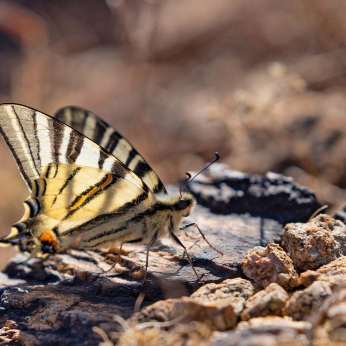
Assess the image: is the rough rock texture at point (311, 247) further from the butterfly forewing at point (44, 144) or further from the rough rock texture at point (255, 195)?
the butterfly forewing at point (44, 144)

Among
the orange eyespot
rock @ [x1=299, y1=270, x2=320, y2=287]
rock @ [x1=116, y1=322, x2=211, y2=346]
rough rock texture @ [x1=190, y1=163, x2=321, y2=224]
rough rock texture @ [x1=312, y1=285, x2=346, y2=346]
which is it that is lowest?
rock @ [x1=116, y1=322, x2=211, y2=346]

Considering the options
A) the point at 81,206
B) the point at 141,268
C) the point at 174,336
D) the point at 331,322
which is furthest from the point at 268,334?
Result: the point at 81,206

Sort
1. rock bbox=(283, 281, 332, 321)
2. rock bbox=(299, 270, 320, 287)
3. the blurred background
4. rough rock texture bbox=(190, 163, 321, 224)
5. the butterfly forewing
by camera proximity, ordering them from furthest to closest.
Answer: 1. the blurred background
2. rough rock texture bbox=(190, 163, 321, 224)
3. the butterfly forewing
4. rock bbox=(299, 270, 320, 287)
5. rock bbox=(283, 281, 332, 321)

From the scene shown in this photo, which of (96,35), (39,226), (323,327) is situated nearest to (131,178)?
(39,226)

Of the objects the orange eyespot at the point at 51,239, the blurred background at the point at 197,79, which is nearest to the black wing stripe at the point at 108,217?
the orange eyespot at the point at 51,239

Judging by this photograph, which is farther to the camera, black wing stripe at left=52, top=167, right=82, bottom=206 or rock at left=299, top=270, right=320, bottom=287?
black wing stripe at left=52, top=167, right=82, bottom=206

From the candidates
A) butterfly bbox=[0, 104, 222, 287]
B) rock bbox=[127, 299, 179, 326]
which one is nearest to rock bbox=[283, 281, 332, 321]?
rock bbox=[127, 299, 179, 326]

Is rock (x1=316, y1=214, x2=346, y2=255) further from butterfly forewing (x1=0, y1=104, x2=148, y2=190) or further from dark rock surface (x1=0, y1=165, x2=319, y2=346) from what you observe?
butterfly forewing (x1=0, y1=104, x2=148, y2=190)
